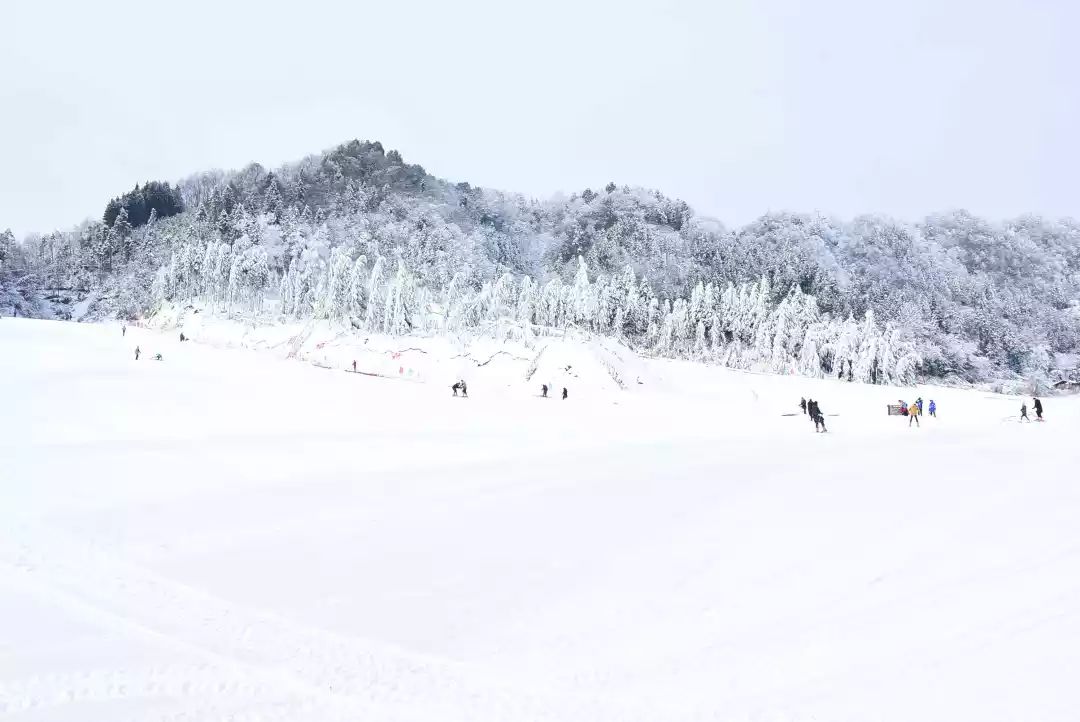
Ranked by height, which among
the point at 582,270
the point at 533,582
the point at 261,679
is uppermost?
the point at 582,270

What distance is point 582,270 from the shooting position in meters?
89.1

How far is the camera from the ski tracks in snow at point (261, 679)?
18.5ft

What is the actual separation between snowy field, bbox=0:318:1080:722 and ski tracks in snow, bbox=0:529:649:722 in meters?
0.03

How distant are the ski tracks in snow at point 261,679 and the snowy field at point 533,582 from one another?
0.10 feet

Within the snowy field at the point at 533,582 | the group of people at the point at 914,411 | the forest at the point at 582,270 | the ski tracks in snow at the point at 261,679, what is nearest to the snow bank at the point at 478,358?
the forest at the point at 582,270

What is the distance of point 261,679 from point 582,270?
84817mm

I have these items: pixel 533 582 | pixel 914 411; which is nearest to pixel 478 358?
pixel 914 411

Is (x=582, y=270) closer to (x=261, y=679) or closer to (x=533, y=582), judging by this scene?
(x=533, y=582)

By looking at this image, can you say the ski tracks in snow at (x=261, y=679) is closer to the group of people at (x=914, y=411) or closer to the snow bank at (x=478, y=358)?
the group of people at (x=914, y=411)

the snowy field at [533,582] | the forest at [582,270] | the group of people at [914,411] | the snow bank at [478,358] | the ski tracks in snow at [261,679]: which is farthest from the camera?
the forest at [582,270]

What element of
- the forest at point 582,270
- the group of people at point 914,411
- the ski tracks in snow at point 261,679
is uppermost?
the forest at point 582,270

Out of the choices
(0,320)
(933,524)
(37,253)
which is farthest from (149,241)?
(933,524)

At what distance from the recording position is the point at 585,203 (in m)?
173

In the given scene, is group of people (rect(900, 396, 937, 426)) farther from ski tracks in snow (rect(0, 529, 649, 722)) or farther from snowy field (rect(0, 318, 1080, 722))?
ski tracks in snow (rect(0, 529, 649, 722))
